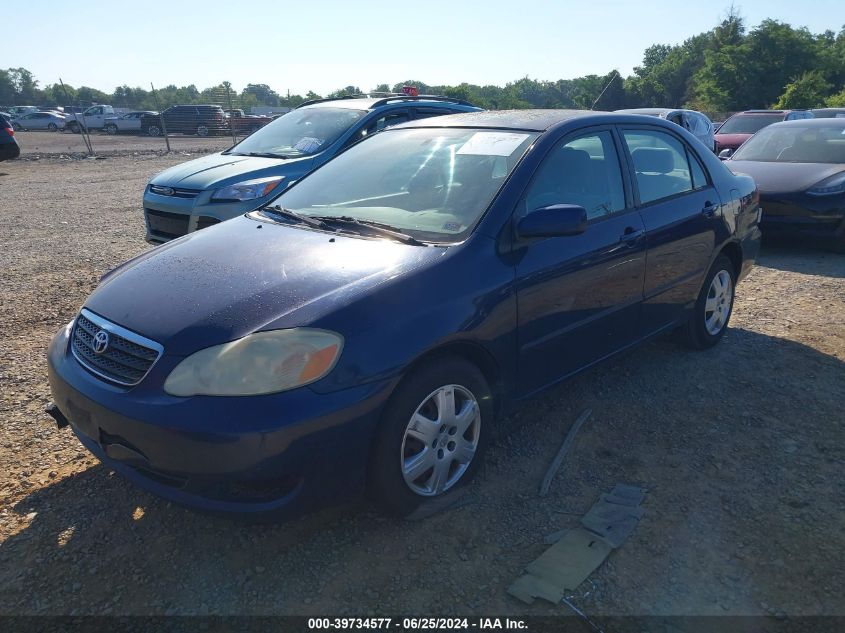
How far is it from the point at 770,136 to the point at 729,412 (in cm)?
698

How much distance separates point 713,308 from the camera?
15.4 ft

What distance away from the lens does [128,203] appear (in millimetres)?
11398

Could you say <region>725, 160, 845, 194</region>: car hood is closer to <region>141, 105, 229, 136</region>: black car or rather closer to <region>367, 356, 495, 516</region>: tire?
<region>367, 356, 495, 516</region>: tire

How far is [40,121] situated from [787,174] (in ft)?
143

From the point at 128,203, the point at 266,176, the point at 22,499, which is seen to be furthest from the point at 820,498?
the point at 128,203

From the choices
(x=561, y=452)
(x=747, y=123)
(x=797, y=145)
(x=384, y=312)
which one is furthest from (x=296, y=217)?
(x=747, y=123)

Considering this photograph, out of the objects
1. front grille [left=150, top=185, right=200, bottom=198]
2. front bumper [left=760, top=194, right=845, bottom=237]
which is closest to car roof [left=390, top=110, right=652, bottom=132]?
front grille [left=150, top=185, right=200, bottom=198]

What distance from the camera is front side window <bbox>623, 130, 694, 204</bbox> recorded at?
3934mm

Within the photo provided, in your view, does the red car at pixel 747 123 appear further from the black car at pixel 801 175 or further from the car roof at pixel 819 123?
the black car at pixel 801 175

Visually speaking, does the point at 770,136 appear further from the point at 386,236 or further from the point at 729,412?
the point at 386,236

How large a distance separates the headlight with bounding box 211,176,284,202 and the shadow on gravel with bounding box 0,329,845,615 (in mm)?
3781

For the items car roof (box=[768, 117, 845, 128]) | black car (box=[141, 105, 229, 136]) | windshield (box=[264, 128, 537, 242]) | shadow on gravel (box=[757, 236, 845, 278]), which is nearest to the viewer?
windshield (box=[264, 128, 537, 242])

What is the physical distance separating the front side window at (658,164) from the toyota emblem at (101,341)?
3.00m

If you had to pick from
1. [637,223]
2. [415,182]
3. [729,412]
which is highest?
[415,182]
